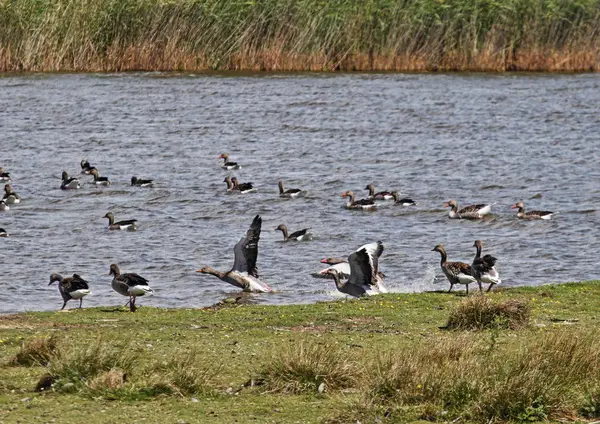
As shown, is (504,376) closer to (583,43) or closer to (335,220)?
(335,220)

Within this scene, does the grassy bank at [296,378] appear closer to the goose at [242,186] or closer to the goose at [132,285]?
the goose at [132,285]

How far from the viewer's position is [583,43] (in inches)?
1976

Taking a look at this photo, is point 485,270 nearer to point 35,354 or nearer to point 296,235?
point 296,235

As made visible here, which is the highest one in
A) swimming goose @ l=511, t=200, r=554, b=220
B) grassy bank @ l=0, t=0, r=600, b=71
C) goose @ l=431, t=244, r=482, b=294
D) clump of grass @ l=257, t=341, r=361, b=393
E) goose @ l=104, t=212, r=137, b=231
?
grassy bank @ l=0, t=0, r=600, b=71

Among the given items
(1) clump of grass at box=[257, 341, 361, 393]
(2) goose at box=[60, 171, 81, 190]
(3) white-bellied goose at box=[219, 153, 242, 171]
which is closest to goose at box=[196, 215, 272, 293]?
(1) clump of grass at box=[257, 341, 361, 393]

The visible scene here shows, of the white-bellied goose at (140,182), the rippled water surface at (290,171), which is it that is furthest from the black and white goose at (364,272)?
the white-bellied goose at (140,182)

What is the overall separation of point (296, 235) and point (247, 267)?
4.83m

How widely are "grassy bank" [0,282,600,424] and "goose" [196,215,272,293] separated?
5825 millimetres

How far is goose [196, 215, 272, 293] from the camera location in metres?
19.2

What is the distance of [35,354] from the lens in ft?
37.9

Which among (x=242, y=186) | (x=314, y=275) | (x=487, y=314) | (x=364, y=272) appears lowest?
(x=314, y=275)

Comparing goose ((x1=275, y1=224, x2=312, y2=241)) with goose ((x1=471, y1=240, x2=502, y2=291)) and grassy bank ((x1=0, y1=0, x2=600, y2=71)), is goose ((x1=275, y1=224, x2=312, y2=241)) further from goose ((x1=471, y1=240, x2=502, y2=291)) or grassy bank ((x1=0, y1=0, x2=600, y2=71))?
grassy bank ((x1=0, y1=0, x2=600, y2=71))

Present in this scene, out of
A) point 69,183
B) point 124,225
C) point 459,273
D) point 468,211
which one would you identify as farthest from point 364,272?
point 69,183

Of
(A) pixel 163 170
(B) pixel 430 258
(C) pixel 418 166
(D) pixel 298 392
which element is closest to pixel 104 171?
(A) pixel 163 170
